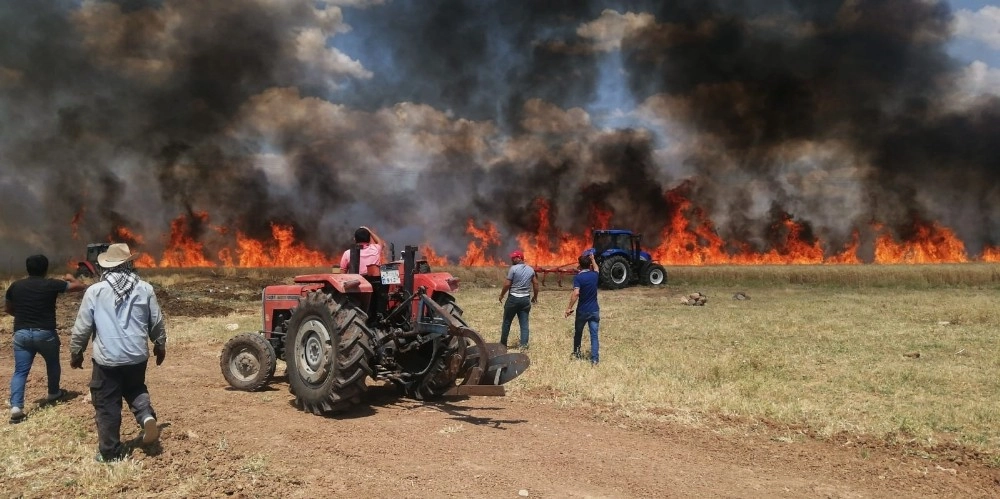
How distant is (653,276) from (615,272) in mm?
2104

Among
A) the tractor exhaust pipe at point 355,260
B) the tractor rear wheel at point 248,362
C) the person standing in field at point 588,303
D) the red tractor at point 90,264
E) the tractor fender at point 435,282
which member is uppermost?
the red tractor at point 90,264

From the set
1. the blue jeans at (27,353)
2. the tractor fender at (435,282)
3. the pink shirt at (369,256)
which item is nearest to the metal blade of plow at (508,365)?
the tractor fender at (435,282)

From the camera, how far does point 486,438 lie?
5930mm

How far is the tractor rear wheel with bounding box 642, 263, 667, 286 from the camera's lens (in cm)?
2627

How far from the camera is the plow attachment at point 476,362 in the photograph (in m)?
6.17

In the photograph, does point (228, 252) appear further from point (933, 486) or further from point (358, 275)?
point (933, 486)

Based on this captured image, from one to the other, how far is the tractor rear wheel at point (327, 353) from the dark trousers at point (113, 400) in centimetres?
166

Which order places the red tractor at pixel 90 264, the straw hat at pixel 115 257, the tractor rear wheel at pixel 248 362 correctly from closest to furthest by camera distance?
the straw hat at pixel 115 257 → the tractor rear wheel at pixel 248 362 → the red tractor at pixel 90 264

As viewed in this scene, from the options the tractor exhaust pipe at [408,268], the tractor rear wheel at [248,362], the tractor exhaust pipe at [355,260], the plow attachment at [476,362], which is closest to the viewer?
the plow attachment at [476,362]

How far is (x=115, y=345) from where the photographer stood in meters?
5.23

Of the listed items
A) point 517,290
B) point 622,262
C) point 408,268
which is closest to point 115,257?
point 408,268

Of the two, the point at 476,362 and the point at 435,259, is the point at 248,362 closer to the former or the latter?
the point at 476,362

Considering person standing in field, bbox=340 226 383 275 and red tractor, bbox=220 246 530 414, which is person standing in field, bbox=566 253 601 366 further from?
person standing in field, bbox=340 226 383 275

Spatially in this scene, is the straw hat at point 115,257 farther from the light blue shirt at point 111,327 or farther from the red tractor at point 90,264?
the red tractor at point 90,264
